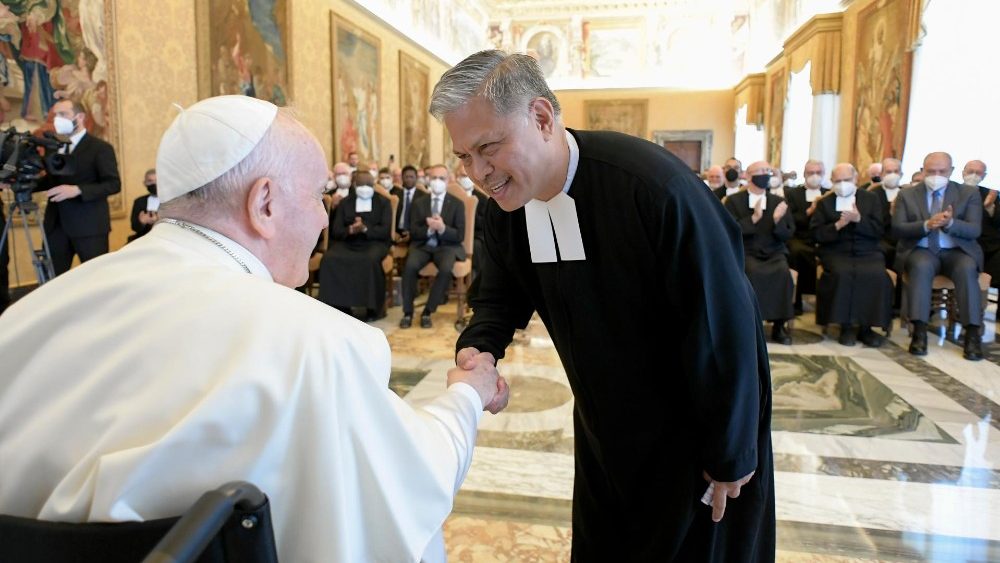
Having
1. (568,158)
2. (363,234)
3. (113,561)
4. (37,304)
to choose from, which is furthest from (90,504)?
(363,234)

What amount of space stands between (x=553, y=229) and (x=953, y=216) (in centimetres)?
604

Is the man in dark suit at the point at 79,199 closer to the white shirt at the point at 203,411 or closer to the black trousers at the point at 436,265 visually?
the black trousers at the point at 436,265

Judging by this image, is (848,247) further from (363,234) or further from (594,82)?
(594,82)

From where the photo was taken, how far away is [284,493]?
3.19ft

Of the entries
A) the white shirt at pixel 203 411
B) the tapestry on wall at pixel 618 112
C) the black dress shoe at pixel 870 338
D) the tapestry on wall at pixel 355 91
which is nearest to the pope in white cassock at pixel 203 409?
the white shirt at pixel 203 411

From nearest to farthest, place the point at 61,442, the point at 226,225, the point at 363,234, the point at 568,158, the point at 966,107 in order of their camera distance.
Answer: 1. the point at 61,442
2. the point at 226,225
3. the point at 568,158
4. the point at 363,234
5. the point at 966,107

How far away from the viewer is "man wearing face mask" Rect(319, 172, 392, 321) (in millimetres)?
7293

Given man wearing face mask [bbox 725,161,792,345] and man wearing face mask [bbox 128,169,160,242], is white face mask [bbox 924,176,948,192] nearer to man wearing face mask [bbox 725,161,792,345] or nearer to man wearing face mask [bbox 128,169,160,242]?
man wearing face mask [bbox 725,161,792,345]

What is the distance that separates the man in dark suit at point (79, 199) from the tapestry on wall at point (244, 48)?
122 inches

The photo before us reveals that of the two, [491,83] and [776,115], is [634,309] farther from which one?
[776,115]

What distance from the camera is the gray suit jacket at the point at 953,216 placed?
614 centimetres

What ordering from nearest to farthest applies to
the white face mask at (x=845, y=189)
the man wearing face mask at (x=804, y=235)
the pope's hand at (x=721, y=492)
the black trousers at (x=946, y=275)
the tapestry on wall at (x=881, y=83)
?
the pope's hand at (x=721, y=492) < the black trousers at (x=946, y=275) < the white face mask at (x=845, y=189) < the man wearing face mask at (x=804, y=235) < the tapestry on wall at (x=881, y=83)

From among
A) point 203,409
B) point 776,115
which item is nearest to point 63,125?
point 203,409

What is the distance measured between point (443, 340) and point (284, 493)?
5.61 m
